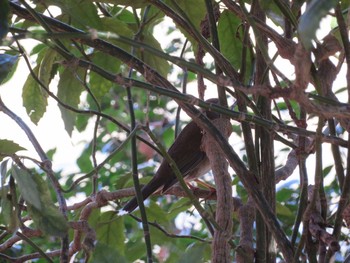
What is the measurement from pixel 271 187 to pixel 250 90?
0.97 ft

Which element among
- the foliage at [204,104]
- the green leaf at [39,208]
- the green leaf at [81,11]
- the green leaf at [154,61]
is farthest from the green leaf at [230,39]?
the green leaf at [39,208]

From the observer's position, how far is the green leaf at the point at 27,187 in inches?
29.4

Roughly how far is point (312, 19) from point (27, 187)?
0.37 m

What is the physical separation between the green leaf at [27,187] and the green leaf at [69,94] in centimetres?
36

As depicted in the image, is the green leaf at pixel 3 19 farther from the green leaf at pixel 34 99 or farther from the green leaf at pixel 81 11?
the green leaf at pixel 34 99

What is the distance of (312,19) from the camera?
0.58m

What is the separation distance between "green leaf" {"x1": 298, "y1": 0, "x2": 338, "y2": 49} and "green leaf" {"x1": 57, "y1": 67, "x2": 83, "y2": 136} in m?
0.62

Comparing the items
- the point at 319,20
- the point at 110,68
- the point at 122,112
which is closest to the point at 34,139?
the point at 110,68

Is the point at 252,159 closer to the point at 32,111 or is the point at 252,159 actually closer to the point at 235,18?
the point at 235,18

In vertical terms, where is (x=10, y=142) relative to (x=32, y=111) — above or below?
below

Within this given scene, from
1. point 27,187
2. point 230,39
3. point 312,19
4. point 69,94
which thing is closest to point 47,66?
point 69,94

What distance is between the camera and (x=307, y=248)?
0.92 metres

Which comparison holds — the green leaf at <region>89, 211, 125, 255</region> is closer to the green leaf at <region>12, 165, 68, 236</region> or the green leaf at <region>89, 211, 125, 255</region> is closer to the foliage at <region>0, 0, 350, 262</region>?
the foliage at <region>0, 0, 350, 262</region>

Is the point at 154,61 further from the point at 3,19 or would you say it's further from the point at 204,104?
the point at 3,19
